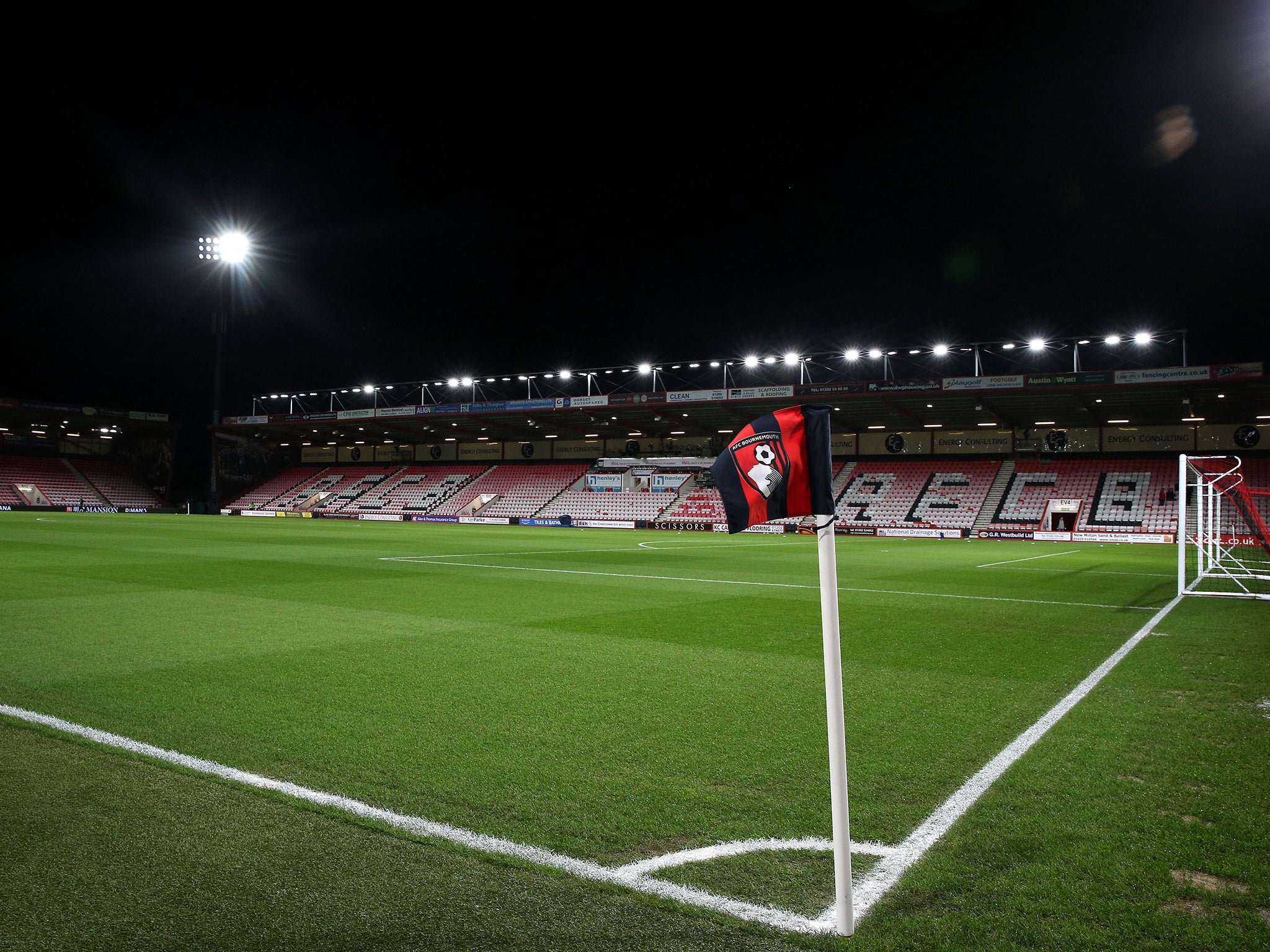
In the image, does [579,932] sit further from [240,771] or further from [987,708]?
[987,708]

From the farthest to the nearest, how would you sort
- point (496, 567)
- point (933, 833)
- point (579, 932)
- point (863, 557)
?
1. point (863, 557)
2. point (496, 567)
3. point (933, 833)
4. point (579, 932)

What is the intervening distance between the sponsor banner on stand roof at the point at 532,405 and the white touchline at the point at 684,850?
45.3 m

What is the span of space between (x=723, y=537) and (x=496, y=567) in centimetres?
2008

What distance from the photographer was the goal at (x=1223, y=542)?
14.0 m

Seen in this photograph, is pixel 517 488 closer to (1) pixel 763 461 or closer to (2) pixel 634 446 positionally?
(2) pixel 634 446

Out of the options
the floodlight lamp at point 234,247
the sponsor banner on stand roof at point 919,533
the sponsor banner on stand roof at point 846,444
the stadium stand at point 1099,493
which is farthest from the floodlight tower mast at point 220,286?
the stadium stand at point 1099,493

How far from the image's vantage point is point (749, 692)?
644 cm

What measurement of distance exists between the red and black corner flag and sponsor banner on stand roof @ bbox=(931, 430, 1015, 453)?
51.7 metres

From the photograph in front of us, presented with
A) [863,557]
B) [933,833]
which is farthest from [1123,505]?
[933,833]

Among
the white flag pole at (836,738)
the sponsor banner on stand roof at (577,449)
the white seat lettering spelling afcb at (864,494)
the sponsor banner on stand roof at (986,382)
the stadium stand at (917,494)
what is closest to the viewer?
the white flag pole at (836,738)

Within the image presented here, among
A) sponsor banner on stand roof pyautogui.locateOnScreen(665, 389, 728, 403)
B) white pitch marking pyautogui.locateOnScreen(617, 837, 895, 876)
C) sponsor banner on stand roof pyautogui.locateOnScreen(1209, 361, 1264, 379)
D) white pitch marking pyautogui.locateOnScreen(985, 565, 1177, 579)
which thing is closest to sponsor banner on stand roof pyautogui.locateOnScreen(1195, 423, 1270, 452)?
sponsor banner on stand roof pyautogui.locateOnScreen(1209, 361, 1264, 379)

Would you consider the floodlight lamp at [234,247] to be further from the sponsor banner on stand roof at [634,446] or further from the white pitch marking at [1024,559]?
the white pitch marking at [1024,559]

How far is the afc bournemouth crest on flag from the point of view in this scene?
3021 millimetres

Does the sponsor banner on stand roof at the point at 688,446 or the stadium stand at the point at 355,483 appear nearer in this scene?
the sponsor banner on stand roof at the point at 688,446
